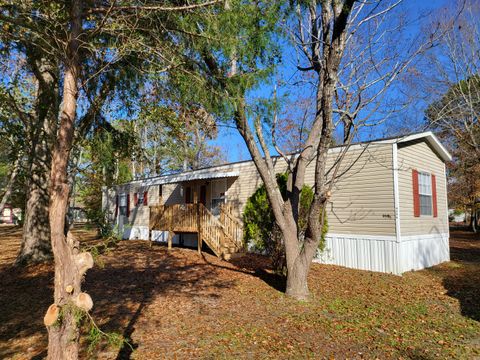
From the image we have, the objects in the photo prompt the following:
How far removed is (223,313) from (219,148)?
24.3m

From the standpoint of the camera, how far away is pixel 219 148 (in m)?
29.8

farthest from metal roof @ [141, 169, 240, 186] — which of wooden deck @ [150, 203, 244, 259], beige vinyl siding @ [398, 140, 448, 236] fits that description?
beige vinyl siding @ [398, 140, 448, 236]

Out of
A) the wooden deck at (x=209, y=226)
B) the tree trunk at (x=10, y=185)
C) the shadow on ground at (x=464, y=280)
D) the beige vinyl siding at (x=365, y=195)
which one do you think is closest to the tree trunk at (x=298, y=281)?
the shadow on ground at (x=464, y=280)

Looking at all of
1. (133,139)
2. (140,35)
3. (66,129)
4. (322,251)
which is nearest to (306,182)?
(322,251)

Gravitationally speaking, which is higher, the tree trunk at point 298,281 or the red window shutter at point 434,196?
the red window shutter at point 434,196

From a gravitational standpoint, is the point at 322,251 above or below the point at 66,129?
below

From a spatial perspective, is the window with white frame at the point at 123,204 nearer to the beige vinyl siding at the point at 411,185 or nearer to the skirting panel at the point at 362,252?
the skirting panel at the point at 362,252

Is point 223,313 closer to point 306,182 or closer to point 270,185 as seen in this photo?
point 270,185

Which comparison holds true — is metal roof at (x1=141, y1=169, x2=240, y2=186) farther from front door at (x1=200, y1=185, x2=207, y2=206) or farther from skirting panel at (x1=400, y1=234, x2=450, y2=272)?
skirting panel at (x1=400, y1=234, x2=450, y2=272)

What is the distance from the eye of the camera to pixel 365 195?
32.4 feet

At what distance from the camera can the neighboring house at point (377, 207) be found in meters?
9.36

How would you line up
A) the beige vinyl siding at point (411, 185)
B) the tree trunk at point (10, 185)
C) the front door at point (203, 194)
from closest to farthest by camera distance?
the tree trunk at point (10, 185) → the beige vinyl siding at point (411, 185) → the front door at point (203, 194)

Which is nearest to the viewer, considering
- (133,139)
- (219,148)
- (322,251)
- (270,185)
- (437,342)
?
(437,342)

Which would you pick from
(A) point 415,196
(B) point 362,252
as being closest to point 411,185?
(A) point 415,196
